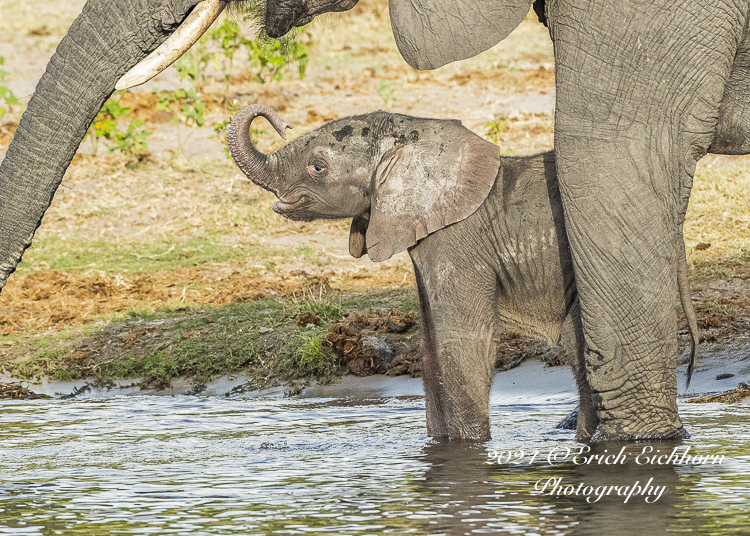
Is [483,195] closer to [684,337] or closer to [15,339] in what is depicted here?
[684,337]

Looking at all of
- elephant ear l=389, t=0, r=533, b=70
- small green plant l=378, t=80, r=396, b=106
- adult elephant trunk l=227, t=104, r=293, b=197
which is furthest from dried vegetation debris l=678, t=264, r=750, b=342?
small green plant l=378, t=80, r=396, b=106

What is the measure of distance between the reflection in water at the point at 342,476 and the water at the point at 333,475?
0.04 ft

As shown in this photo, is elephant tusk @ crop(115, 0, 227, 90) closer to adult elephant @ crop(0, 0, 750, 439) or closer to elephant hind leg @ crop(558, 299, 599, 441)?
adult elephant @ crop(0, 0, 750, 439)

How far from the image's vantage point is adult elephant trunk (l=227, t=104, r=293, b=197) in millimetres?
6523

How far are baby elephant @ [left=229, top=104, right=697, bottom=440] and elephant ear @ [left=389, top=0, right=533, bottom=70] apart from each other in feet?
2.95

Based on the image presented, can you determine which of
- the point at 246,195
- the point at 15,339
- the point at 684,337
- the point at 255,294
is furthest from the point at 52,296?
the point at 684,337

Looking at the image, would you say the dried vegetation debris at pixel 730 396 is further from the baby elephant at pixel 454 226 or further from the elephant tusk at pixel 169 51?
the elephant tusk at pixel 169 51

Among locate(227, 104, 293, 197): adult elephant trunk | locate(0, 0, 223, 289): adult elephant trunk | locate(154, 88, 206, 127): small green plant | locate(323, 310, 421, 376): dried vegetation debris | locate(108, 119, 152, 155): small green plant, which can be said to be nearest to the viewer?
locate(0, 0, 223, 289): adult elephant trunk

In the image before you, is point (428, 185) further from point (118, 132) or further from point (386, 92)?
point (386, 92)

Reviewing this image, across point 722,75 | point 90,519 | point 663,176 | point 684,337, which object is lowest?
point 90,519

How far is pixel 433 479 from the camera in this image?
5.50m

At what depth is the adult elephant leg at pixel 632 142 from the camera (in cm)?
529

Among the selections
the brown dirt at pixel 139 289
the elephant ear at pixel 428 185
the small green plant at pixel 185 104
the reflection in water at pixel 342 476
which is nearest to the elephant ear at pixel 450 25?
the elephant ear at pixel 428 185

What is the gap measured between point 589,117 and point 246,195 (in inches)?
333
